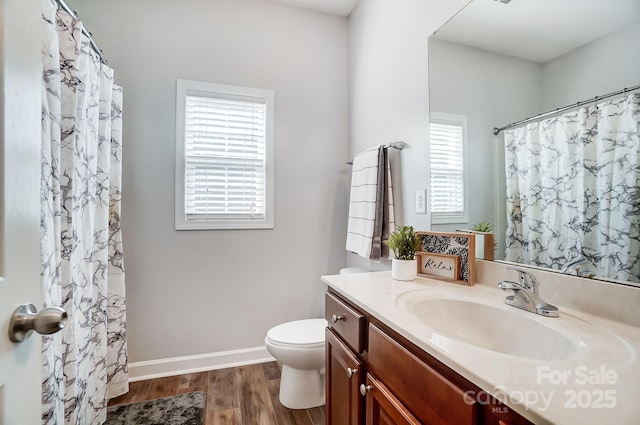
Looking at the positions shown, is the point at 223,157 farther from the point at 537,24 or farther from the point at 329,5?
the point at 537,24

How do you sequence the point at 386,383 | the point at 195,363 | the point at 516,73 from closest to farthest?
the point at 386,383, the point at 516,73, the point at 195,363

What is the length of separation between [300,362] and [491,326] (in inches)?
41.2

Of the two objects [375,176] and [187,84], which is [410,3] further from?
[187,84]

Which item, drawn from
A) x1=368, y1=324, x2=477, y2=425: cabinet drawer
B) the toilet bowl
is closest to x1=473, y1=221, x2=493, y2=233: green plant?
x1=368, y1=324, x2=477, y2=425: cabinet drawer

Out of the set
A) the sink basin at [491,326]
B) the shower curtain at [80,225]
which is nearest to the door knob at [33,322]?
the shower curtain at [80,225]

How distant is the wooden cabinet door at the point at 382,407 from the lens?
76 centimetres

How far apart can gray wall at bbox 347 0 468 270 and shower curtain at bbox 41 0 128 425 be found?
1637 millimetres

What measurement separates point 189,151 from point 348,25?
1.69m

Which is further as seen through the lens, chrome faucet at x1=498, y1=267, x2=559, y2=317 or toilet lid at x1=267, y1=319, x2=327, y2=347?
toilet lid at x1=267, y1=319, x2=327, y2=347

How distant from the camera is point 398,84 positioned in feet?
5.67

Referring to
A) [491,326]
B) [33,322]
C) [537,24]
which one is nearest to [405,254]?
[491,326]

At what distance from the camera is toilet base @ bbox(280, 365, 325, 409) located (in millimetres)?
1667

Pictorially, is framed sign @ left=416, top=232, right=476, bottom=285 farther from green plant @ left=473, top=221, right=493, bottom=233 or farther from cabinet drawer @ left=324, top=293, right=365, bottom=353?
cabinet drawer @ left=324, top=293, right=365, bottom=353

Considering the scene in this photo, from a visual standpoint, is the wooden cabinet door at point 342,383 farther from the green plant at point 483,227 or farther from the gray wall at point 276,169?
the gray wall at point 276,169
